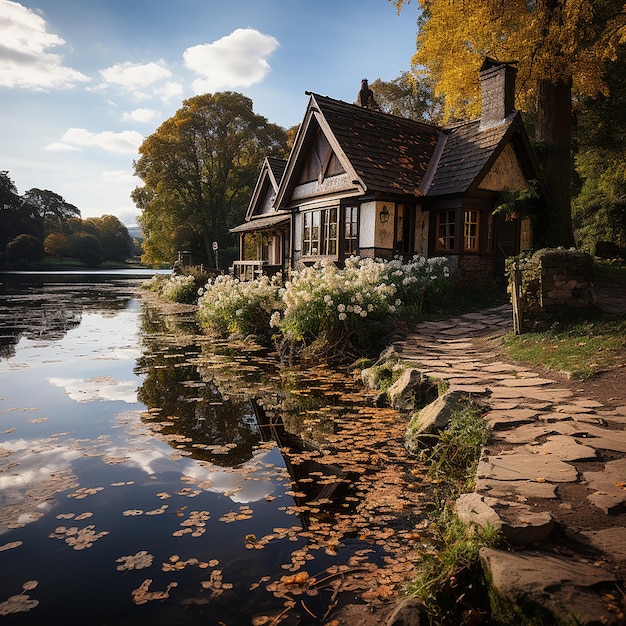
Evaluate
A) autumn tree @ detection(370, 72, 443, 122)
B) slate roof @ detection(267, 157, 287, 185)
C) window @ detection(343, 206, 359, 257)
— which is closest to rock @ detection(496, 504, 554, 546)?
window @ detection(343, 206, 359, 257)

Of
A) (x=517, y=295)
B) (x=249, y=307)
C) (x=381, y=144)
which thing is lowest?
(x=249, y=307)

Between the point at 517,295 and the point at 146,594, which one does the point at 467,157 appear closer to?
the point at 517,295

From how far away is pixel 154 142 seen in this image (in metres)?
37.5

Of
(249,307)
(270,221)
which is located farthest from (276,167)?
(249,307)

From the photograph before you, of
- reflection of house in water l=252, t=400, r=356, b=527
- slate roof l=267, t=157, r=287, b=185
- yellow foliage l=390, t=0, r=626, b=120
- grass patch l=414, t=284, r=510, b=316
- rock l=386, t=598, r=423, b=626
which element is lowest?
reflection of house in water l=252, t=400, r=356, b=527

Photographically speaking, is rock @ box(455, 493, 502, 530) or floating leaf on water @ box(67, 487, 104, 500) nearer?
rock @ box(455, 493, 502, 530)

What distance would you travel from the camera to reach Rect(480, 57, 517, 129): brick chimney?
50.6 ft

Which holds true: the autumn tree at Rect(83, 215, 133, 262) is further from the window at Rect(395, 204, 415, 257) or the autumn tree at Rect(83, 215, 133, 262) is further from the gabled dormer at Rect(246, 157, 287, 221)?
the window at Rect(395, 204, 415, 257)

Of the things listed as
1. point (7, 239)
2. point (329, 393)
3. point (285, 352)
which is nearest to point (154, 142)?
point (285, 352)

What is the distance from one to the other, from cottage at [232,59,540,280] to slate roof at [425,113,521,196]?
41 millimetres

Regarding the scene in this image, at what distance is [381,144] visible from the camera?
55.7 ft

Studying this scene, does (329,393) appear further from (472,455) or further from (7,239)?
(7,239)

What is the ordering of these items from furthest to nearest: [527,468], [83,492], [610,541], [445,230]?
[445,230] < [83,492] < [527,468] < [610,541]

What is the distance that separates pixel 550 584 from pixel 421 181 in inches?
608
